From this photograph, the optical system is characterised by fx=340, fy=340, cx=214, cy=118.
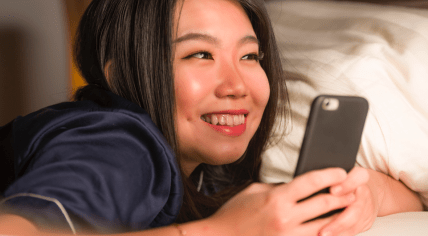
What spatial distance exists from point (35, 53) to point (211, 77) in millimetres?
819

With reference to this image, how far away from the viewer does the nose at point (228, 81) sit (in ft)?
1.91

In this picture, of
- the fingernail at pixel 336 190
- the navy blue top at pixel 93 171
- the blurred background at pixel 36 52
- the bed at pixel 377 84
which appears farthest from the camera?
the blurred background at pixel 36 52

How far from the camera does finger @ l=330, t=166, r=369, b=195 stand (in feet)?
1.54

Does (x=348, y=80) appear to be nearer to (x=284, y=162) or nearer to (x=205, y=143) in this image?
(x=284, y=162)

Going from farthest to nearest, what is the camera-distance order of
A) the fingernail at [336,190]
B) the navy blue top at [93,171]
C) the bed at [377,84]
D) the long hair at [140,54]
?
1. the bed at [377,84]
2. the long hair at [140,54]
3. the fingernail at [336,190]
4. the navy blue top at [93,171]

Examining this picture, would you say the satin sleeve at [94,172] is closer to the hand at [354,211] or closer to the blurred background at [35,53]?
the hand at [354,211]

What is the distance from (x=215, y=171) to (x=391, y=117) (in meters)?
0.44

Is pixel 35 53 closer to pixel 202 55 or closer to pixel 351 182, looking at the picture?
pixel 202 55

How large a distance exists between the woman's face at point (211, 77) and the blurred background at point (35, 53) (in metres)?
0.73

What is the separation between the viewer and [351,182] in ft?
1.58

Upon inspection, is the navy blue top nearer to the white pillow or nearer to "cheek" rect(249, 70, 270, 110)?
"cheek" rect(249, 70, 270, 110)

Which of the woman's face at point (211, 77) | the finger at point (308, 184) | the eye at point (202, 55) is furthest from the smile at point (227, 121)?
the finger at point (308, 184)

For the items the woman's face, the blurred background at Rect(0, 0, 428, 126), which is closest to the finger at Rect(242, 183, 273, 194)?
the woman's face

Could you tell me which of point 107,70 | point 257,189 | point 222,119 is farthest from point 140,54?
point 257,189
